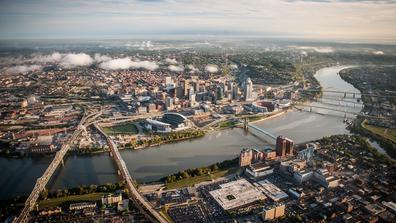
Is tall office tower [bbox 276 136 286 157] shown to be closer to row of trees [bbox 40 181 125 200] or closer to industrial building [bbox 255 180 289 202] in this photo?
industrial building [bbox 255 180 289 202]

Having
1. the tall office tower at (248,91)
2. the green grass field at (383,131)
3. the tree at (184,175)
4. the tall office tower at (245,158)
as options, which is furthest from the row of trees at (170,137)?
the green grass field at (383,131)

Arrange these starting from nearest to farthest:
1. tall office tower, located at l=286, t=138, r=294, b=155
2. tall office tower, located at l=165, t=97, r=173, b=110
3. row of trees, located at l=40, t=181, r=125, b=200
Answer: row of trees, located at l=40, t=181, r=125, b=200 → tall office tower, located at l=286, t=138, r=294, b=155 → tall office tower, located at l=165, t=97, r=173, b=110

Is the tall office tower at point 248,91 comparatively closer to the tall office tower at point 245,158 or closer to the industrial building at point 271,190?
the tall office tower at point 245,158

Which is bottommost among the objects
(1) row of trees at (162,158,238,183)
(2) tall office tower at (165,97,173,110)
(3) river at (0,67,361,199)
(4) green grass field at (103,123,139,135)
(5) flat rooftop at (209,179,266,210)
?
(3) river at (0,67,361,199)

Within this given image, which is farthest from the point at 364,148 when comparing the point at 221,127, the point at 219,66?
the point at 219,66

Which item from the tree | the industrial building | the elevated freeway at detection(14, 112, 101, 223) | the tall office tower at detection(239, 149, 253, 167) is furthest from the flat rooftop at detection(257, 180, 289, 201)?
the elevated freeway at detection(14, 112, 101, 223)
